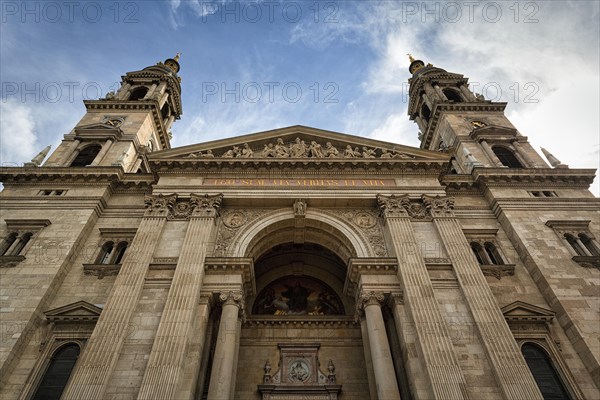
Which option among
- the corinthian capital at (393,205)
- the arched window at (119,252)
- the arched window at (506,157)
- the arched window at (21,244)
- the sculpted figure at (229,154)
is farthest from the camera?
the arched window at (506,157)

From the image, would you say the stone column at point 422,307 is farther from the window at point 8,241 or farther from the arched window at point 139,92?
the arched window at point 139,92

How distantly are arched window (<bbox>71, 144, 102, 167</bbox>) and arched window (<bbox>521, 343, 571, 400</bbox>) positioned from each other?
85.0 ft

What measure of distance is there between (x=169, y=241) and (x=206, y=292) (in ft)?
11.1

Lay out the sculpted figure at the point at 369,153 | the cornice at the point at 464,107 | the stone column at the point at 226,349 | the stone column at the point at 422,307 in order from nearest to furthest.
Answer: the stone column at the point at 422,307 → the stone column at the point at 226,349 → the sculpted figure at the point at 369,153 → the cornice at the point at 464,107

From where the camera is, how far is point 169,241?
17.7 metres

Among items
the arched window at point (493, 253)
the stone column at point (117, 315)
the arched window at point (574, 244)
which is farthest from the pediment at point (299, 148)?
the arched window at point (574, 244)

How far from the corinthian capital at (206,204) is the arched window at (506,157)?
1862 centimetres

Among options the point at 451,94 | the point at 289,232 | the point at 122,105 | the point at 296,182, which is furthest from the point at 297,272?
the point at 451,94

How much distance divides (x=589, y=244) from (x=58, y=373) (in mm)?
24210

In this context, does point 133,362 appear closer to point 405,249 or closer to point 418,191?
point 405,249

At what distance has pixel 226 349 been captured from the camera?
1448 cm

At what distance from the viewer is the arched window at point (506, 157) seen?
24875 millimetres

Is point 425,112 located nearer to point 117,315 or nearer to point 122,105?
point 122,105

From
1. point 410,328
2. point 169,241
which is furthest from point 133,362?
point 410,328
